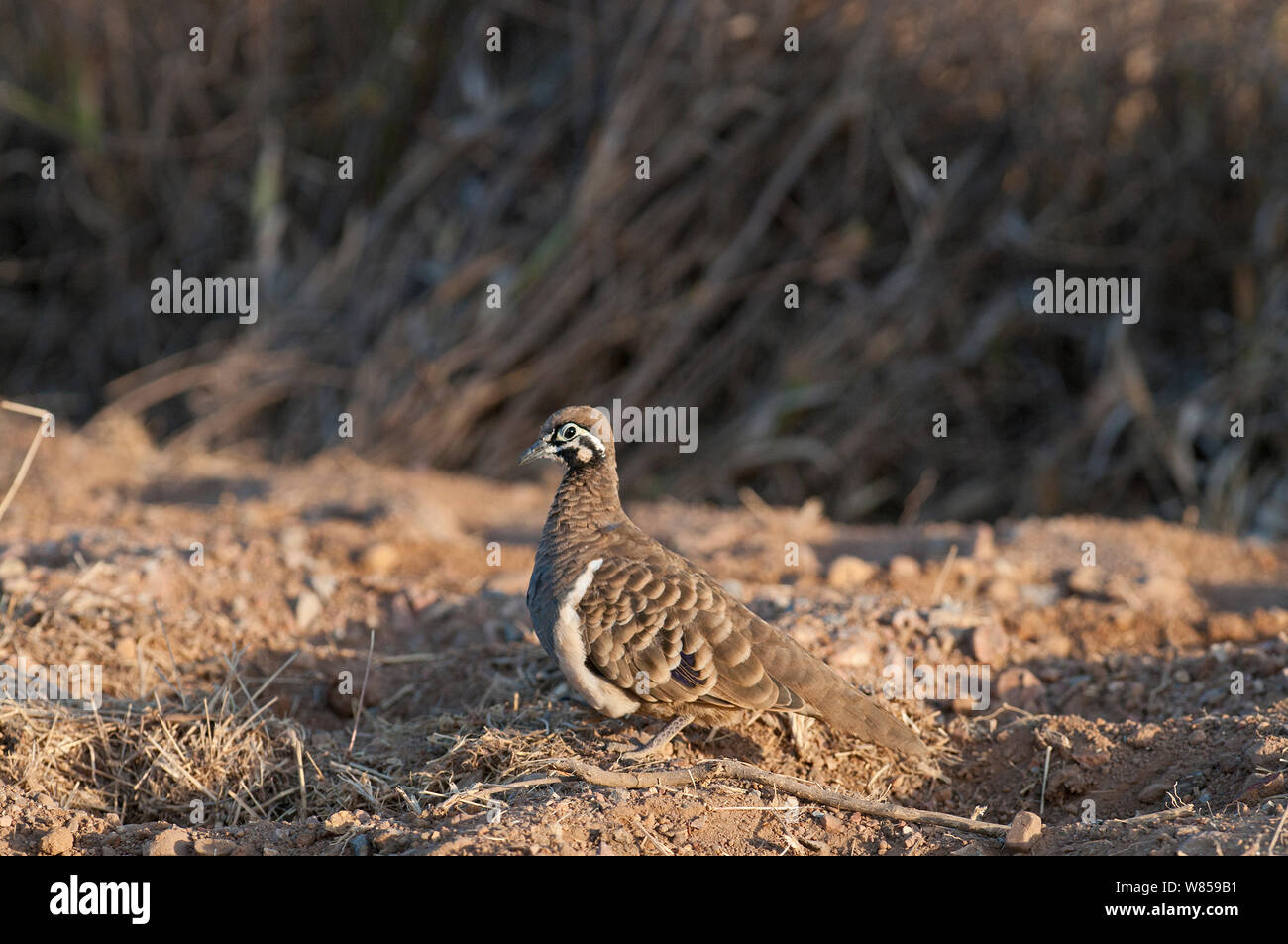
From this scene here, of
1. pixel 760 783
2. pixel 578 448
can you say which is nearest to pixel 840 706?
pixel 760 783

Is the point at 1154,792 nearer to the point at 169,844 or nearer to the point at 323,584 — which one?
the point at 169,844

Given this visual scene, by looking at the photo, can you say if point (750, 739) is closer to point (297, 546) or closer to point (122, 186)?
point (297, 546)

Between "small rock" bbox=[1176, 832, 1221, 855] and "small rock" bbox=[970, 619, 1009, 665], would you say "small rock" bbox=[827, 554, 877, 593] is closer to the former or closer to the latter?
"small rock" bbox=[970, 619, 1009, 665]

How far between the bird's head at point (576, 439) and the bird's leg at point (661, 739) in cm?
85

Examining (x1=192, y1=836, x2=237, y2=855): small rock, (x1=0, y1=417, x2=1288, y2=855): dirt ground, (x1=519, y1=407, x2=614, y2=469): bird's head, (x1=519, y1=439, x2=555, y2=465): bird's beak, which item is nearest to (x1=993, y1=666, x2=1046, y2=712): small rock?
(x1=0, y1=417, x2=1288, y2=855): dirt ground

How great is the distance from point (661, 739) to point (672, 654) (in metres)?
0.26

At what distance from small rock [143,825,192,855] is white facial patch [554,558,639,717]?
107 cm

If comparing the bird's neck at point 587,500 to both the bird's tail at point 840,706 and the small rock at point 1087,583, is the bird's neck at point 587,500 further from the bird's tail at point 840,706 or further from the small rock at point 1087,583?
the small rock at point 1087,583

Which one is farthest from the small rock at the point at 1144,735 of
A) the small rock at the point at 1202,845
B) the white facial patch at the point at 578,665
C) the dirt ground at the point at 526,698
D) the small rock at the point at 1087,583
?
the white facial patch at the point at 578,665

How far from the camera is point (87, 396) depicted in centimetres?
890

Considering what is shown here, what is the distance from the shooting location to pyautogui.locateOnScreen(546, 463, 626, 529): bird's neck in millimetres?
3707

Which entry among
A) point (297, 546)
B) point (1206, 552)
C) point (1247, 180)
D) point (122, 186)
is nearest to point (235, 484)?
point (297, 546)

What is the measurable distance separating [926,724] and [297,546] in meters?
2.66

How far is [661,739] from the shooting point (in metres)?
3.40
